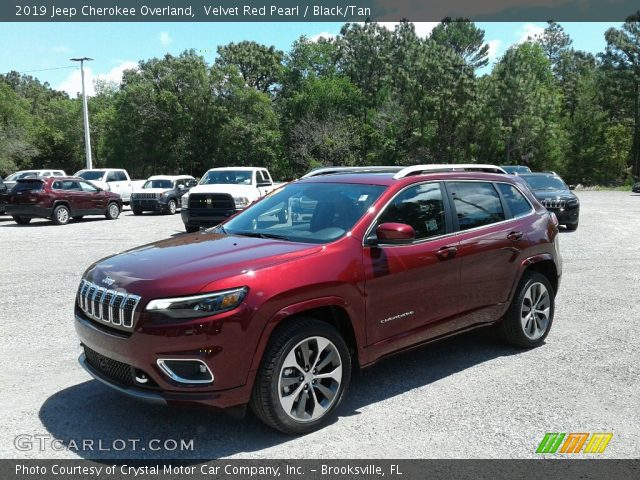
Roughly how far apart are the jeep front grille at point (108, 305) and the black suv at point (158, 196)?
20.1m

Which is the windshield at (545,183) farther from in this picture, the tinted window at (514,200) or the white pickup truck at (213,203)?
the tinted window at (514,200)

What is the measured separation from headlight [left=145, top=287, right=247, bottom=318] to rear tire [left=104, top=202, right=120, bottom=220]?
761 inches

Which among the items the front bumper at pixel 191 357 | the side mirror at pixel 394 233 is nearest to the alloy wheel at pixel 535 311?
the side mirror at pixel 394 233

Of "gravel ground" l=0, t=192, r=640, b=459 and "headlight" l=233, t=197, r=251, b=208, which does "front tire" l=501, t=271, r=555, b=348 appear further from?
"headlight" l=233, t=197, r=251, b=208

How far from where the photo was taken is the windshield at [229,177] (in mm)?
17234

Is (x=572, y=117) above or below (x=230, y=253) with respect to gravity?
above

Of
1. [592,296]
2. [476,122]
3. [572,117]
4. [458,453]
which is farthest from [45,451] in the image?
[572,117]

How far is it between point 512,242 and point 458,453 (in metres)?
2.42

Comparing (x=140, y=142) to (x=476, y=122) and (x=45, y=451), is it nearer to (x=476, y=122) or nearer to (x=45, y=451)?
(x=476, y=122)

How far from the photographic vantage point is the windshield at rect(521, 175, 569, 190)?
17281mm

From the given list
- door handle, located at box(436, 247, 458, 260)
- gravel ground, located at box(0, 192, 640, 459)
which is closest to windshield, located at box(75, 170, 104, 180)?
gravel ground, located at box(0, 192, 640, 459)

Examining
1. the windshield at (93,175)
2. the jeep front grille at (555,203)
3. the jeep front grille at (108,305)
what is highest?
the windshield at (93,175)

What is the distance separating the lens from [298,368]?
12.6 ft

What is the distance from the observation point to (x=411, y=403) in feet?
14.5
